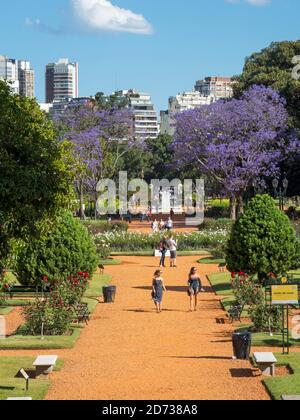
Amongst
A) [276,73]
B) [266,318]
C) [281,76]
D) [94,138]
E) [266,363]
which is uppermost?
[276,73]

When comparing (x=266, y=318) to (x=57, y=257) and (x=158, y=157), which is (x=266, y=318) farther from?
(x=158, y=157)

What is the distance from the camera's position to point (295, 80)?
69.0m

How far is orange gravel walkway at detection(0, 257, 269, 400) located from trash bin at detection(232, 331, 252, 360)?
28 centimetres

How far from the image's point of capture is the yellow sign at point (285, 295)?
21.4 metres

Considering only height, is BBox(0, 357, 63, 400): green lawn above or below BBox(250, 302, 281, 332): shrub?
below

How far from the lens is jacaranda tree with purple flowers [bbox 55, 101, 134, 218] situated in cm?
7300

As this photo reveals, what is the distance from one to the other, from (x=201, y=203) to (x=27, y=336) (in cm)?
5340

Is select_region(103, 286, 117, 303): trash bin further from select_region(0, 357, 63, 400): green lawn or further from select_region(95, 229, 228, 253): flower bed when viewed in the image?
select_region(95, 229, 228, 253): flower bed

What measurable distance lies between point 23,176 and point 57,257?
14166 millimetres

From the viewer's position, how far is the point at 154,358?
21.7 metres

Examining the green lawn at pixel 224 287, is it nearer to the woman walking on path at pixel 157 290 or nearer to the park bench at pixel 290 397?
the woman walking on path at pixel 157 290

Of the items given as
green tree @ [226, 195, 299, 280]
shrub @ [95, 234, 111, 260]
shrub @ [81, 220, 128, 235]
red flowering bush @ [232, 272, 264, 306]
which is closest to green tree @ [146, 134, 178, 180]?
shrub @ [81, 220, 128, 235]

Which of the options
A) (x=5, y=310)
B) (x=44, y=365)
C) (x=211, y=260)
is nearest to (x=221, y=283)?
(x=5, y=310)
